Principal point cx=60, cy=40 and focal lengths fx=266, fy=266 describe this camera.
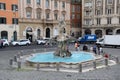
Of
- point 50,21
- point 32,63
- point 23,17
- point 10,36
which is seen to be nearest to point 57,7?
point 50,21

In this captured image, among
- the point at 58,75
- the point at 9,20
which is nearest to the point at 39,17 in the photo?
the point at 9,20

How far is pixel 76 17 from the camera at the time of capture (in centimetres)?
8050

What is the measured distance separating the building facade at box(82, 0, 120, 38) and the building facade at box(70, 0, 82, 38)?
8.35ft

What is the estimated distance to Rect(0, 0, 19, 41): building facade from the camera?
5622 cm

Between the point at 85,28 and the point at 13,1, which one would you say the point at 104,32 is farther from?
the point at 13,1

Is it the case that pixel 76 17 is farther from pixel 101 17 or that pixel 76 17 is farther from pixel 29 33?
pixel 29 33

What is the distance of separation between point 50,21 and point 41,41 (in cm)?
954

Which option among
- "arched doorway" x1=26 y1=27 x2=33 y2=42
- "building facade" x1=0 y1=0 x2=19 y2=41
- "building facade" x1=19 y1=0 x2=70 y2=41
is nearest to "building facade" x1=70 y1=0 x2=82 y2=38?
"building facade" x1=19 y1=0 x2=70 y2=41

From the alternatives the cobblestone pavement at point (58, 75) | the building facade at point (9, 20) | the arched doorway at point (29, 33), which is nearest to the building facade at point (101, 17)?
the arched doorway at point (29, 33)

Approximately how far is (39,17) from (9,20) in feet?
30.6

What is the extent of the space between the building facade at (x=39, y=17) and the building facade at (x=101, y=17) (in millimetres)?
9592

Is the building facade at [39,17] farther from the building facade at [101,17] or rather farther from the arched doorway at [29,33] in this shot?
the building facade at [101,17]

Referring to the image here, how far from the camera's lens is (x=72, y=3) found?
79.9 m

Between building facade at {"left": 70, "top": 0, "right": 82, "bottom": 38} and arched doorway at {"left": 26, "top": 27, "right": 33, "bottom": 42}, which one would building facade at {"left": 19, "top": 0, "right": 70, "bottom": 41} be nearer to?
arched doorway at {"left": 26, "top": 27, "right": 33, "bottom": 42}
